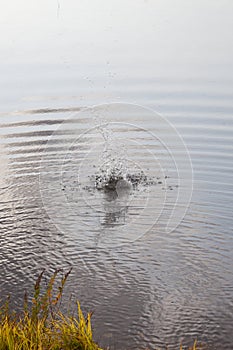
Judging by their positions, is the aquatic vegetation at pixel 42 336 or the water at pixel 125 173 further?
the water at pixel 125 173

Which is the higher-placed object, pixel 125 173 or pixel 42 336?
pixel 125 173

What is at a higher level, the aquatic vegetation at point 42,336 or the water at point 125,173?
the water at point 125,173

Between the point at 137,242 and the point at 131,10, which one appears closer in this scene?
the point at 137,242

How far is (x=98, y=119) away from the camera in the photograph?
587 inches

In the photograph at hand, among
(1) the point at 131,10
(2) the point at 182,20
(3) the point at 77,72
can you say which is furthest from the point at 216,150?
(1) the point at 131,10

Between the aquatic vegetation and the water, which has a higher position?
the water

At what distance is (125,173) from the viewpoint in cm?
1184

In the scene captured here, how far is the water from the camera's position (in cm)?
785

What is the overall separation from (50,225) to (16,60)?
12.4 metres

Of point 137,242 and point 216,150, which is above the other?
point 216,150

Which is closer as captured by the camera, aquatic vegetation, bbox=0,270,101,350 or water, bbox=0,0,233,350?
aquatic vegetation, bbox=0,270,101,350

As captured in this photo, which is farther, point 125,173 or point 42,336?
point 125,173

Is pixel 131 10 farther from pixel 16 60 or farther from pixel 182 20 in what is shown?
pixel 16 60

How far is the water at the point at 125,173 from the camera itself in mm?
7852
